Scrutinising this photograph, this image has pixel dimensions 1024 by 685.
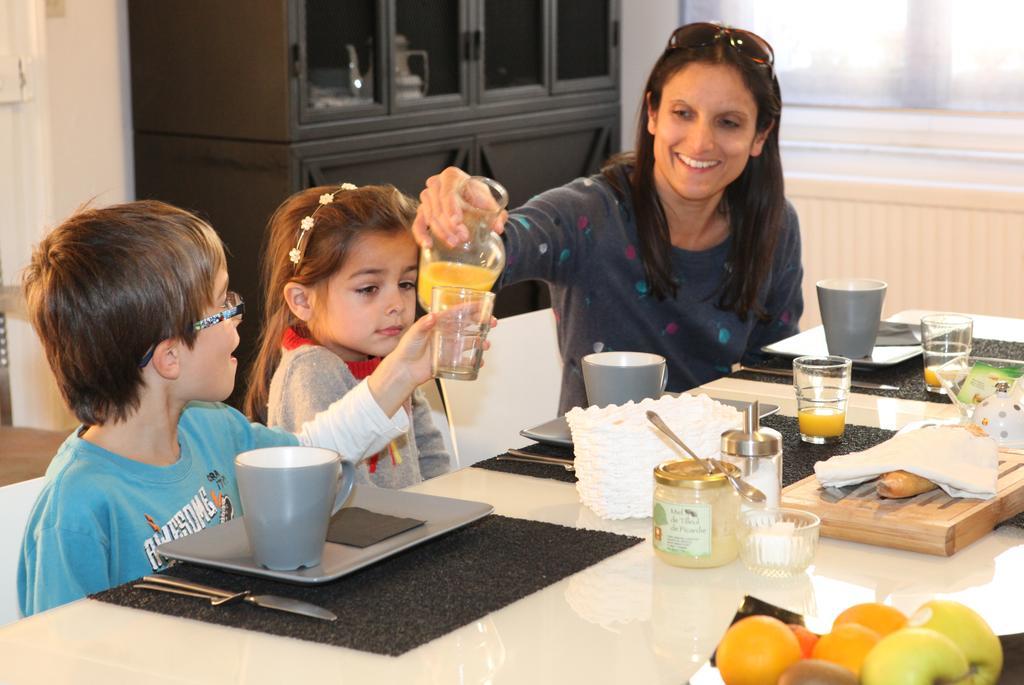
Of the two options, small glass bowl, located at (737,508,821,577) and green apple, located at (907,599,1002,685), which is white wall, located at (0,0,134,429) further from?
green apple, located at (907,599,1002,685)

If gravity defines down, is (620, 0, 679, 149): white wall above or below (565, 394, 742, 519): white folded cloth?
above

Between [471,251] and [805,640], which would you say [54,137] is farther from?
[805,640]

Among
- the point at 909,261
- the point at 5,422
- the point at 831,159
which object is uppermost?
the point at 831,159

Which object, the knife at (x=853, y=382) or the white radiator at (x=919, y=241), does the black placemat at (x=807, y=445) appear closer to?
the knife at (x=853, y=382)

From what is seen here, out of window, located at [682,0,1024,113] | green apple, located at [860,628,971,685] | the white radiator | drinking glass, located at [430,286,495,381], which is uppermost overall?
window, located at [682,0,1024,113]

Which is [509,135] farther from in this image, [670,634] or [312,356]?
[670,634]

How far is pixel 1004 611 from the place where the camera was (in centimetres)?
118

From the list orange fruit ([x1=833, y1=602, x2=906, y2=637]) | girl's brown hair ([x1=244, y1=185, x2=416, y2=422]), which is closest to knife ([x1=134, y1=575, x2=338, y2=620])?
orange fruit ([x1=833, y1=602, x2=906, y2=637])

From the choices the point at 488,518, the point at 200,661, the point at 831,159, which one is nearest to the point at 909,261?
the point at 831,159

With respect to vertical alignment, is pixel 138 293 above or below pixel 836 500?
above

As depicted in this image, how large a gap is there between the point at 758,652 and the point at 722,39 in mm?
1498

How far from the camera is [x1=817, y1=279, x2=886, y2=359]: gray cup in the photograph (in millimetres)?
2074

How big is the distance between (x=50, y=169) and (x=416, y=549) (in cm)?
259

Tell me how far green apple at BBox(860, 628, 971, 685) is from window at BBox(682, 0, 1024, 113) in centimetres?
364
